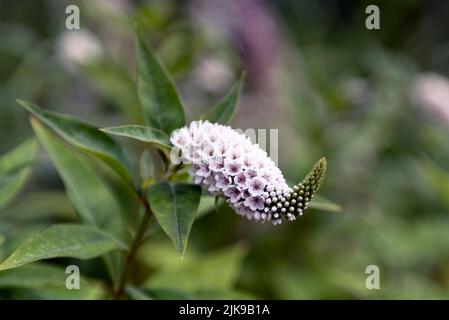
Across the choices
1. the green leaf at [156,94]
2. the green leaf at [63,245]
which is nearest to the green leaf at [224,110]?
the green leaf at [156,94]

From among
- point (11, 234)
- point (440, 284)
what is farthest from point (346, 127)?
point (11, 234)

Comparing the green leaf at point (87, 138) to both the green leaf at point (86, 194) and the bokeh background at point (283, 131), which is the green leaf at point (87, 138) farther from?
the bokeh background at point (283, 131)

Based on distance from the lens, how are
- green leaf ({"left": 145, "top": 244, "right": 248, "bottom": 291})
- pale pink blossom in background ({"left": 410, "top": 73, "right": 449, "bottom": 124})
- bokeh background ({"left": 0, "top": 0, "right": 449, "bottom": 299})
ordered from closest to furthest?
green leaf ({"left": 145, "top": 244, "right": 248, "bottom": 291}) → bokeh background ({"left": 0, "top": 0, "right": 449, "bottom": 299}) → pale pink blossom in background ({"left": 410, "top": 73, "right": 449, "bottom": 124})

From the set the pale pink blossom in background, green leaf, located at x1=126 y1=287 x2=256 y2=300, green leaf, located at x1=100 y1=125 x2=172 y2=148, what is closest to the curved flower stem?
green leaf, located at x1=126 y1=287 x2=256 y2=300

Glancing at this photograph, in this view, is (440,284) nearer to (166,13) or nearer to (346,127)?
(346,127)

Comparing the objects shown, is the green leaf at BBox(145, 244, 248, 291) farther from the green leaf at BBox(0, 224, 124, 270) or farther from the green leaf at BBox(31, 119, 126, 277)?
the green leaf at BBox(0, 224, 124, 270)

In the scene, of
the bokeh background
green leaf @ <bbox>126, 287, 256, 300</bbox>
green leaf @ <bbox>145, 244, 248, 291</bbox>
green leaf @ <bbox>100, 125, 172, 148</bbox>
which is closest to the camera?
green leaf @ <bbox>100, 125, 172, 148</bbox>
